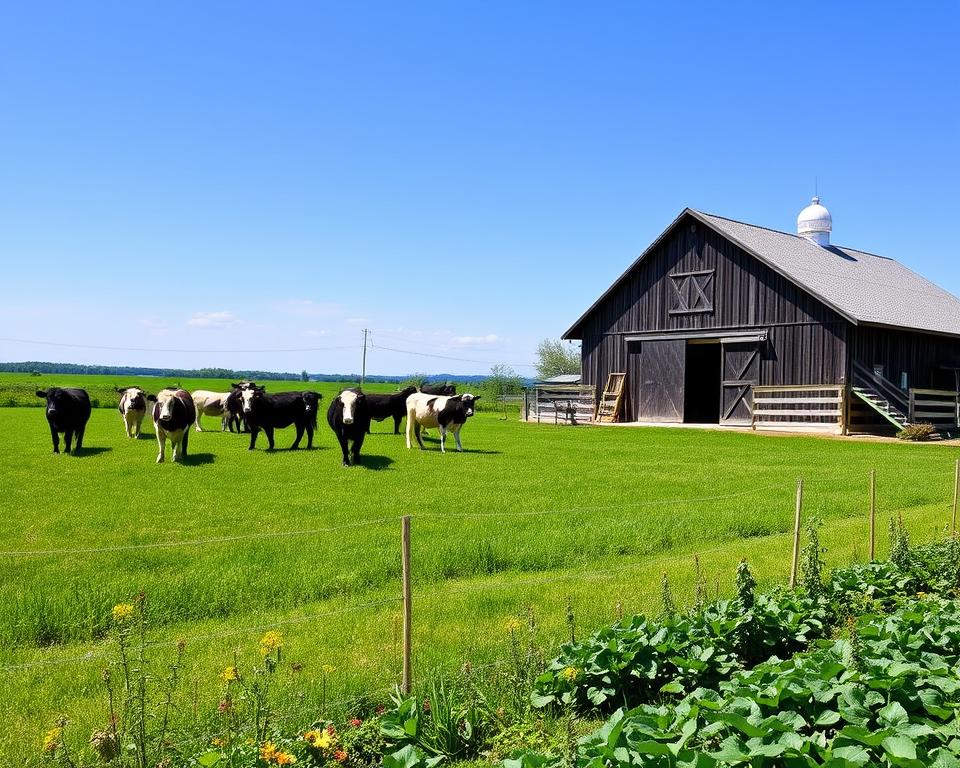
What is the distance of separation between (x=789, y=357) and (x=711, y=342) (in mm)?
3583

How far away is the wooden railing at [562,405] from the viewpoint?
36156 mm

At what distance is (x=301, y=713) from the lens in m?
Answer: 5.23

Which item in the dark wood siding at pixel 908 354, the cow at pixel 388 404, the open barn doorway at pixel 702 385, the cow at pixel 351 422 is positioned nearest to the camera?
the cow at pixel 351 422

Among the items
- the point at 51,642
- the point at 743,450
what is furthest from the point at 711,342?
the point at 51,642

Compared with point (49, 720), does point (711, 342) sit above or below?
above

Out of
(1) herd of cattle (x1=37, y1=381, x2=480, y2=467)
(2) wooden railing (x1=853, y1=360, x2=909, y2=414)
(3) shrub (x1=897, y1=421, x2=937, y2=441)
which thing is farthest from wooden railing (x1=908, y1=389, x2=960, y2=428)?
(1) herd of cattle (x1=37, y1=381, x2=480, y2=467)

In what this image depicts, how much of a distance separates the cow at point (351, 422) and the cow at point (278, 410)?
326 cm

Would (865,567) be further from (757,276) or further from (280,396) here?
(757,276)

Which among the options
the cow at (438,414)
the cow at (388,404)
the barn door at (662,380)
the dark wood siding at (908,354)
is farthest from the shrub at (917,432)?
the cow at (388,404)

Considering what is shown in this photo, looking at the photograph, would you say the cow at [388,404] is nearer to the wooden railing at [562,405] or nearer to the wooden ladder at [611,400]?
the wooden railing at [562,405]

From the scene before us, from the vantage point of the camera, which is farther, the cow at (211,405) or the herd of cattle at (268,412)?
the cow at (211,405)

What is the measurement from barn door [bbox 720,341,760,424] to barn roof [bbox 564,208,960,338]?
11.0 ft

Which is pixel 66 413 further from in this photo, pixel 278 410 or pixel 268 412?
pixel 278 410

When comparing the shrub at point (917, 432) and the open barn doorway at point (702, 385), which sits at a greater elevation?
the open barn doorway at point (702, 385)
